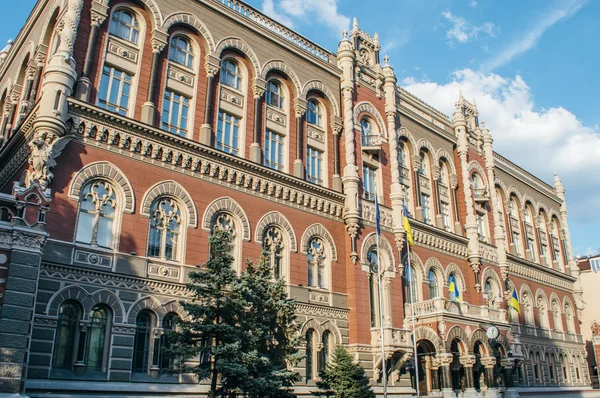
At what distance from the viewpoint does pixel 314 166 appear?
3381 centimetres

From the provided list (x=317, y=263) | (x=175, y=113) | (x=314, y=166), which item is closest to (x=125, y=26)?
(x=175, y=113)

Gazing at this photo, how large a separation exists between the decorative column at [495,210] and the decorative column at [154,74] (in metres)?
32.7

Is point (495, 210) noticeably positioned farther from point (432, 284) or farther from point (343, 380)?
point (343, 380)

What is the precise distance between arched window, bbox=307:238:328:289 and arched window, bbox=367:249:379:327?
3.35 metres

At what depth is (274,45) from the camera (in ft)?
109

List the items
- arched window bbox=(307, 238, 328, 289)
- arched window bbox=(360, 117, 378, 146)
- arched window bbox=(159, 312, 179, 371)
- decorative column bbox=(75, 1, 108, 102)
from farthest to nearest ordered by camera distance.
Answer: arched window bbox=(360, 117, 378, 146) → arched window bbox=(307, 238, 328, 289) → decorative column bbox=(75, 1, 108, 102) → arched window bbox=(159, 312, 179, 371)

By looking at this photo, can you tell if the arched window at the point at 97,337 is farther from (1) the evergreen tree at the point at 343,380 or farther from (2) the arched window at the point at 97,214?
(1) the evergreen tree at the point at 343,380

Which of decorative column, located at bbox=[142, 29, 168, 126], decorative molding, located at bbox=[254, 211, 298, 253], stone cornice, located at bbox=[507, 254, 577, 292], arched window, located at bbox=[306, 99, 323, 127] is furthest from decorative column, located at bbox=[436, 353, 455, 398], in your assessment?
decorative column, located at bbox=[142, 29, 168, 126]

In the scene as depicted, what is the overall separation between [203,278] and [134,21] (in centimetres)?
1477

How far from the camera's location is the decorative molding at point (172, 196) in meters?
24.6

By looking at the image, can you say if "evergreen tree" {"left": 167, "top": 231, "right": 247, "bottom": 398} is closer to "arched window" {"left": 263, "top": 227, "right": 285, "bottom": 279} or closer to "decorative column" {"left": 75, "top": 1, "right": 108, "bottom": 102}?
"arched window" {"left": 263, "top": 227, "right": 285, "bottom": 279}

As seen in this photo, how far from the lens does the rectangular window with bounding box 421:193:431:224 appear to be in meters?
40.8

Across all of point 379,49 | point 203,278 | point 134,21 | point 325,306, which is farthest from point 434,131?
point 203,278

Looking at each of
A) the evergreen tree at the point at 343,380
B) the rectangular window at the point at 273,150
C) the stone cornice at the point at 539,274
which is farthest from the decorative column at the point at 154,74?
the stone cornice at the point at 539,274
